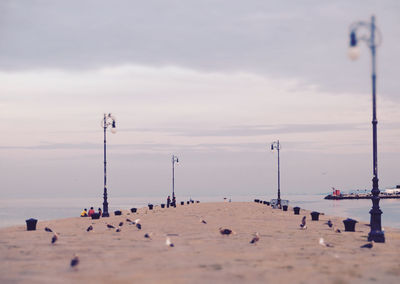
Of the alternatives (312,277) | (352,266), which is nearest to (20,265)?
(312,277)

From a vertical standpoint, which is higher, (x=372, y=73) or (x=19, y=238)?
(x=372, y=73)

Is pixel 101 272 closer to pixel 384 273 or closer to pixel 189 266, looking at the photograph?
pixel 189 266

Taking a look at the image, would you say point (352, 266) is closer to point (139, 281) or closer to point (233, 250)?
point (233, 250)

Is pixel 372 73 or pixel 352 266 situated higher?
pixel 372 73

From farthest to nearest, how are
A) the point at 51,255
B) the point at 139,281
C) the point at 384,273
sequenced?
1. the point at 51,255
2. the point at 384,273
3. the point at 139,281

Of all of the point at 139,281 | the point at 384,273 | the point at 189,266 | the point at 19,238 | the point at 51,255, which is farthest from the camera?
the point at 19,238

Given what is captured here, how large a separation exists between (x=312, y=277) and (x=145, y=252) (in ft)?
22.7

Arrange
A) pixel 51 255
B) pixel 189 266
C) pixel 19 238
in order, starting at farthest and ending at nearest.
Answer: pixel 19 238 < pixel 51 255 < pixel 189 266

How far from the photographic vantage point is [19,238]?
23.8m

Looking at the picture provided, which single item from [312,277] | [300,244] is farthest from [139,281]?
[300,244]

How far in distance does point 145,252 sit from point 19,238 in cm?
900

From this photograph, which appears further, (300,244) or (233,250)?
(300,244)

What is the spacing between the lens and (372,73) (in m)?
20.8

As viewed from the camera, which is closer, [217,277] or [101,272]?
[217,277]
